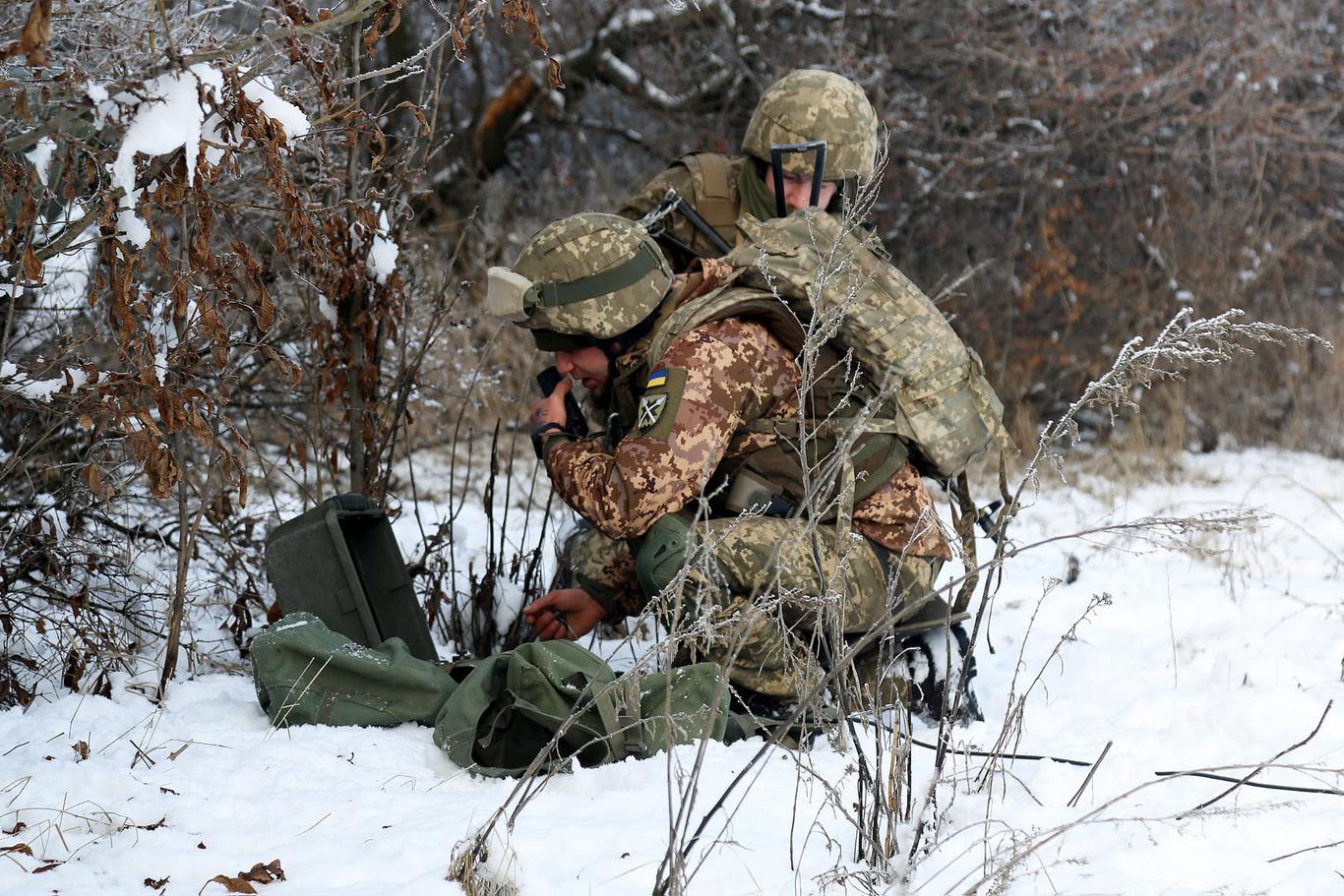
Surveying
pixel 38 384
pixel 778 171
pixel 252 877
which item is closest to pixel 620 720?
pixel 252 877

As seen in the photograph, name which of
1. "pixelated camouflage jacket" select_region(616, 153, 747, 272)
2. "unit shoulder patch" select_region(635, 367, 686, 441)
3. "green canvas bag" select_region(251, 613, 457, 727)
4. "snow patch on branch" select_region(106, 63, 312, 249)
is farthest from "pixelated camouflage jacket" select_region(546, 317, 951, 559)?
"snow patch on branch" select_region(106, 63, 312, 249)

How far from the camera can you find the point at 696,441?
9.92 ft

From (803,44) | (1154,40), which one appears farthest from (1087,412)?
(803,44)

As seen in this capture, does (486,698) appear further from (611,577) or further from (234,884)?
(611,577)

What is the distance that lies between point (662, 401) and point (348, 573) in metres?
0.87

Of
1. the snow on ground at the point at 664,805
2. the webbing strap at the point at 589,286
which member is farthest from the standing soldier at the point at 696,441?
the snow on ground at the point at 664,805

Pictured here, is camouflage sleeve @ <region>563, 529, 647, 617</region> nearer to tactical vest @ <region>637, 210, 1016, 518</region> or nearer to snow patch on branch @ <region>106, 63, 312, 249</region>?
tactical vest @ <region>637, 210, 1016, 518</region>

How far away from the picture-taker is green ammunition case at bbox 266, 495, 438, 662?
2.96 meters

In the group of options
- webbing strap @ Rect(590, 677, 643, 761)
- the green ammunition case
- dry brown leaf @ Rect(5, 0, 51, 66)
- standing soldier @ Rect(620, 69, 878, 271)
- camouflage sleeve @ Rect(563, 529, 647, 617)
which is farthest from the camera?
standing soldier @ Rect(620, 69, 878, 271)

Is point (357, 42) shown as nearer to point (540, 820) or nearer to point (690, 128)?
point (540, 820)

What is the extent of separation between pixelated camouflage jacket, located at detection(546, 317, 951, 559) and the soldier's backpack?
71 mm

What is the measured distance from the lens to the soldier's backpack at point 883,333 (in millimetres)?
3107

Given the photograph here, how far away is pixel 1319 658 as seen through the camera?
3516mm

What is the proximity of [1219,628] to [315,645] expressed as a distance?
9.00ft
